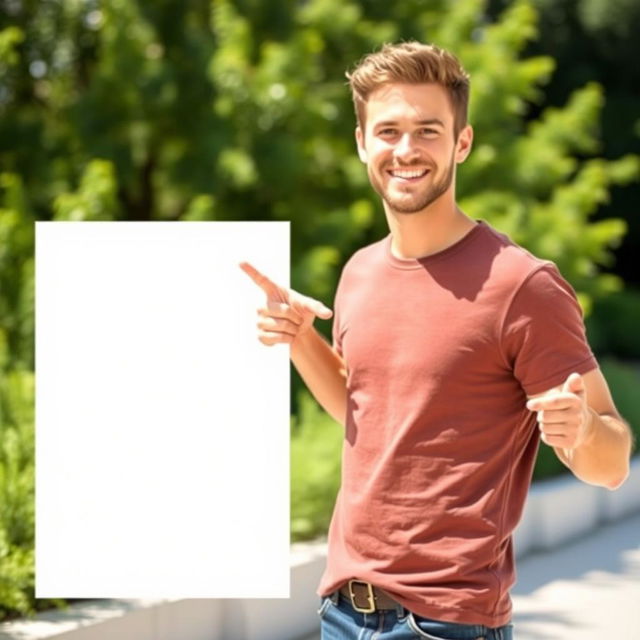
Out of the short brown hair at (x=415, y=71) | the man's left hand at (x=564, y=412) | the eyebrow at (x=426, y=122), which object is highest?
the short brown hair at (x=415, y=71)

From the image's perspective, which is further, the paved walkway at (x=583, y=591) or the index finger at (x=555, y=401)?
the paved walkway at (x=583, y=591)

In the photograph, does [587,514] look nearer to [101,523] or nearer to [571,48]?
[101,523]

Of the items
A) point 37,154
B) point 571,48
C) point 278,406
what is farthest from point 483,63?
point 571,48

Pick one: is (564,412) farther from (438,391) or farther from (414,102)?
(414,102)

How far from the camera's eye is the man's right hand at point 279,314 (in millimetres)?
2572

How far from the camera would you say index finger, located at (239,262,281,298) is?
2.57 metres

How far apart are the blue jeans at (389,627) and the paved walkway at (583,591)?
119 inches

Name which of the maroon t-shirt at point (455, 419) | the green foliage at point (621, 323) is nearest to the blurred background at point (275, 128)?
the maroon t-shirt at point (455, 419)

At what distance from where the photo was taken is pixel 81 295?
8.85 ft

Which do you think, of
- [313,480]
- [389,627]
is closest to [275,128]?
[313,480]

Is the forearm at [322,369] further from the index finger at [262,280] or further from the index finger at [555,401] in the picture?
the index finger at [555,401]

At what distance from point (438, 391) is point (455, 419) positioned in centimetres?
6

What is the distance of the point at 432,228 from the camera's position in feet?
7.70

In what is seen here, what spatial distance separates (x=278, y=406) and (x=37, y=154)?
722 centimetres
